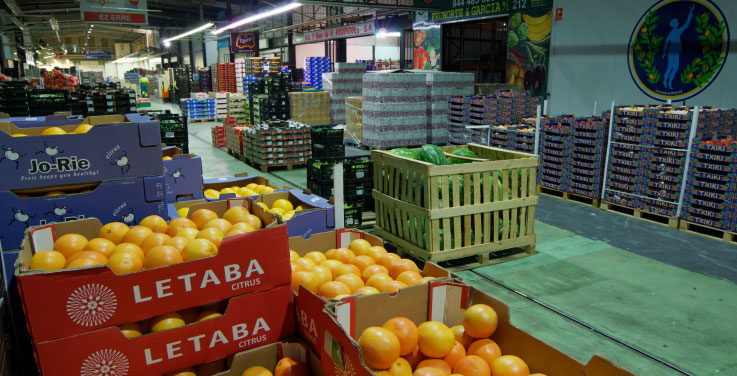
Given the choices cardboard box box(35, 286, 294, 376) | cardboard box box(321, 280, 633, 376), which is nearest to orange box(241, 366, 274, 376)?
cardboard box box(35, 286, 294, 376)

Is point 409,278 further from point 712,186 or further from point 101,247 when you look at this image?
point 712,186

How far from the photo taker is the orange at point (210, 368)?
7.13 ft

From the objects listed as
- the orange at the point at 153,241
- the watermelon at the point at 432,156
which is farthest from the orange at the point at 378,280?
the watermelon at the point at 432,156

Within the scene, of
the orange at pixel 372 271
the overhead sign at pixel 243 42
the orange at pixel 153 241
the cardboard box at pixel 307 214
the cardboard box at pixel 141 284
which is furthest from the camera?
the overhead sign at pixel 243 42

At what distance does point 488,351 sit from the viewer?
7.22ft

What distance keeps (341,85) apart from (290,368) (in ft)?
48.1

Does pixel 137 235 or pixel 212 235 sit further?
pixel 137 235

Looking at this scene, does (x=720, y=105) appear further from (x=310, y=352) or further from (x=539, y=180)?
(x=310, y=352)

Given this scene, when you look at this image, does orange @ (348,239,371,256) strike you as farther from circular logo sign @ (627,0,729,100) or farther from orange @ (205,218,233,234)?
circular logo sign @ (627,0,729,100)

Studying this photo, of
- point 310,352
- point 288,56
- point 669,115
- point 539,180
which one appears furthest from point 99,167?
point 288,56

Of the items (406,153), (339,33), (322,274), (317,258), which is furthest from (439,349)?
(339,33)

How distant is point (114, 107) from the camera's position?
40.2ft

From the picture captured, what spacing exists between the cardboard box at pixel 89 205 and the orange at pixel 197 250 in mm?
1145

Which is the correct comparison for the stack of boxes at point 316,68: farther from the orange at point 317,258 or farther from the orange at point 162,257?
the orange at point 162,257
